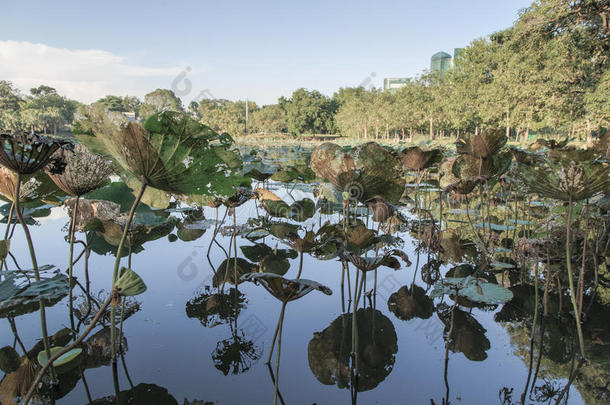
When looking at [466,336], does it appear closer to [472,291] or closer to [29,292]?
[472,291]

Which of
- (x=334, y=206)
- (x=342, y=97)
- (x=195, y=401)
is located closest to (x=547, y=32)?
(x=334, y=206)

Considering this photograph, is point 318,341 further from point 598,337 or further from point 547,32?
point 547,32

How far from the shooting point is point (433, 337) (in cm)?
221

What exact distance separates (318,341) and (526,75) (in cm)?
1878

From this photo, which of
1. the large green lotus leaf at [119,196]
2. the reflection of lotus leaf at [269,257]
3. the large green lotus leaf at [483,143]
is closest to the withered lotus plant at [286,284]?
the large green lotus leaf at [119,196]

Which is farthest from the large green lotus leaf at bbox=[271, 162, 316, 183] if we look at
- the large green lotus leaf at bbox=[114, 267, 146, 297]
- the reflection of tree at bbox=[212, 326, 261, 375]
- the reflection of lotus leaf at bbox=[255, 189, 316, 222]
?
the large green lotus leaf at bbox=[114, 267, 146, 297]

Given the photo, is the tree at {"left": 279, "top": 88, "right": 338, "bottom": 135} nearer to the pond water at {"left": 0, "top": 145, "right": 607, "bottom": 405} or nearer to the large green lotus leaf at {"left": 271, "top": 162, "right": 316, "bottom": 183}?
the large green lotus leaf at {"left": 271, "top": 162, "right": 316, "bottom": 183}

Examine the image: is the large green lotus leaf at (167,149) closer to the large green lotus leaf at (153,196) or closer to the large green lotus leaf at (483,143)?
the large green lotus leaf at (153,196)

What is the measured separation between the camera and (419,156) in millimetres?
3840

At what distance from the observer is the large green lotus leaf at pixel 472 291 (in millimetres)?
1833

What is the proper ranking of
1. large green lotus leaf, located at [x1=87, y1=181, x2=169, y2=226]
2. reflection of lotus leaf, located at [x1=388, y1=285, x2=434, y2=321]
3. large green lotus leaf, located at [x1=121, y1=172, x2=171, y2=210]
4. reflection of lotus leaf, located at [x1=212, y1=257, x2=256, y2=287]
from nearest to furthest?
large green lotus leaf, located at [x1=121, y1=172, x2=171, y2=210], large green lotus leaf, located at [x1=87, y1=181, x2=169, y2=226], reflection of lotus leaf, located at [x1=388, y1=285, x2=434, y2=321], reflection of lotus leaf, located at [x1=212, y1=257, x2=256, y2=287]

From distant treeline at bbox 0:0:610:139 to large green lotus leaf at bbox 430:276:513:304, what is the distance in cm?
146

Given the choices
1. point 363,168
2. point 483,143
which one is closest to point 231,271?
point 363,168

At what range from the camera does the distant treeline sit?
39.1ft
